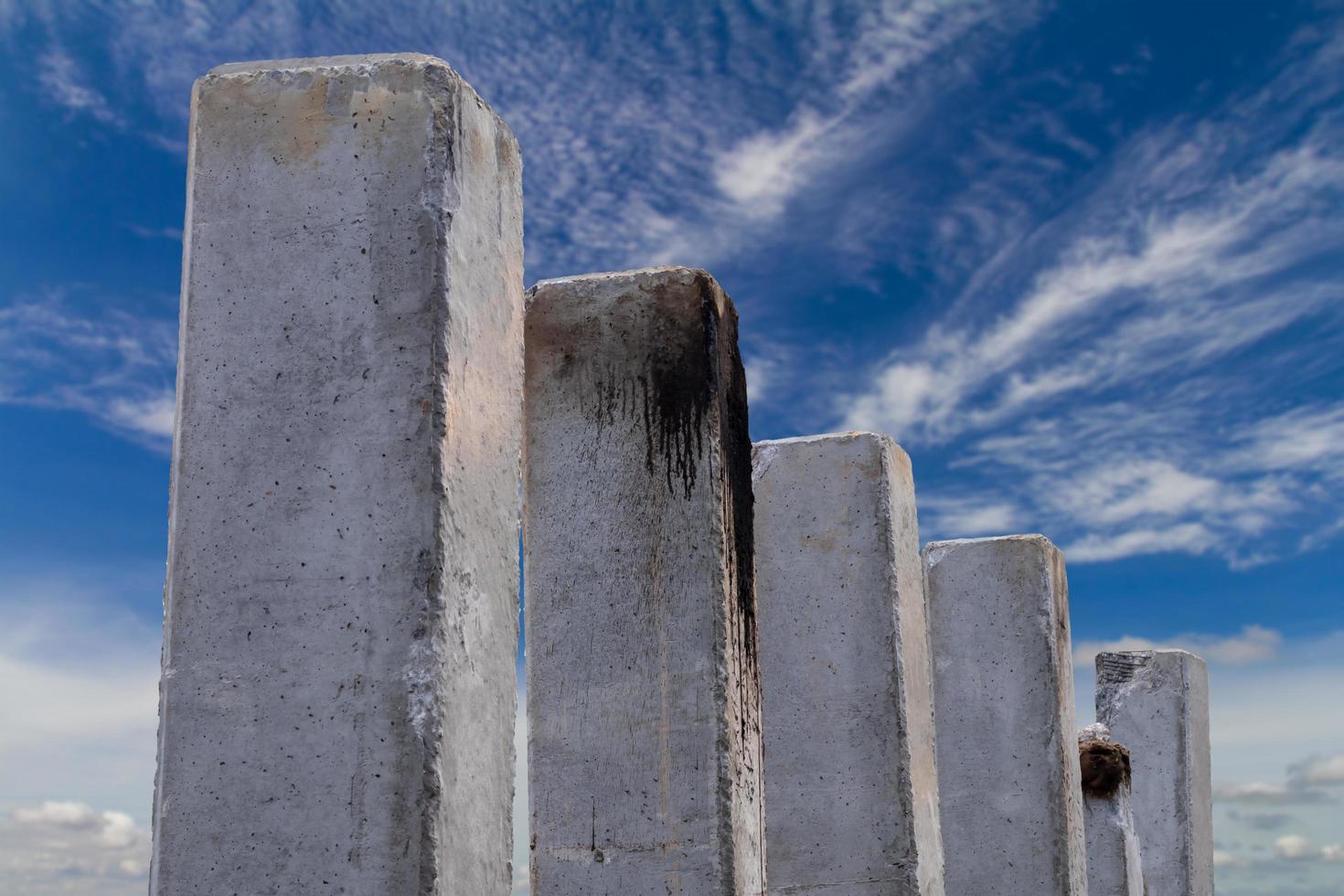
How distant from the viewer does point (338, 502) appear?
3.34m

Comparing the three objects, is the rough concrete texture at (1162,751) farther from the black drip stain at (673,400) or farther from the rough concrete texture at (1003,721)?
the black drip stain at (673,400)

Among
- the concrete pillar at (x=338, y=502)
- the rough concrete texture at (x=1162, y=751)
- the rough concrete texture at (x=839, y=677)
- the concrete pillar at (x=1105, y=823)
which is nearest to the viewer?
the concrete pillar at (x=338, y=502)

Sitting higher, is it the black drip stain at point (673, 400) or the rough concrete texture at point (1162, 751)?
the black drip stain at point (673, 400)

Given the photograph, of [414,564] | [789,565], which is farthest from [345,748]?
[789,565]

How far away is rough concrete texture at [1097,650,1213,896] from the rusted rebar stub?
6.71 ft

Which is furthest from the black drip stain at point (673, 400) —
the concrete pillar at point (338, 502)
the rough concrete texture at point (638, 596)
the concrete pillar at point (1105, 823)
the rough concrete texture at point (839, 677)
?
the concrete pillar at point (1105, 823)

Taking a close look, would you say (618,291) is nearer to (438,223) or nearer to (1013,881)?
(438,223)

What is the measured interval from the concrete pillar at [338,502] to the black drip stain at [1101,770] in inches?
285

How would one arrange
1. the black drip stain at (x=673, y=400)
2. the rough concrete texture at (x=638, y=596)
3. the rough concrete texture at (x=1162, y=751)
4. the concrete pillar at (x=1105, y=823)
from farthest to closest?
the rough concrete texture at (x=1162, y=751) → the concrete pillar at (x=1105, y=823) → the black drip stain at (x=673, y=400) → the rough concrete texture at (x=638, y=596)

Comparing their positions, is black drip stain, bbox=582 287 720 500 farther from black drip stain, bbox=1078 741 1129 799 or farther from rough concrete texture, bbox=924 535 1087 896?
black drip stain, bbox=1078 741 1129 799

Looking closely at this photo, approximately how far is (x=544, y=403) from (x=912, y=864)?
9.05 ft

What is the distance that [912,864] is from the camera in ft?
20.0

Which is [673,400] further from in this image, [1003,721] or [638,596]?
[1003,721]

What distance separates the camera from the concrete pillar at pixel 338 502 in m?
3.22
